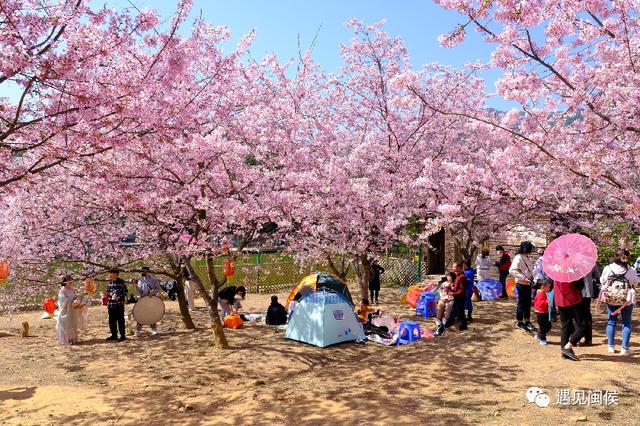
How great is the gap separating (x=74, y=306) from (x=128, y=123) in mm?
7082

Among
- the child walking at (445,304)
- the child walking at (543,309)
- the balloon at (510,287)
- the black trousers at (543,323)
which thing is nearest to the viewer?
the child walking at (543,309)

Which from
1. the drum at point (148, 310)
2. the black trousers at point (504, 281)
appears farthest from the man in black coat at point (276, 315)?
the black trousers at point (504, 281)

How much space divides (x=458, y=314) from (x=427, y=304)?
2.70m

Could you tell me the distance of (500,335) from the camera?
1028 cm

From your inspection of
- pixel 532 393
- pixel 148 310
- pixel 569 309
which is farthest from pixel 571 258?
pixel 148 310

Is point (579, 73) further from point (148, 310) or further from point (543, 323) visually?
point (148, 310)

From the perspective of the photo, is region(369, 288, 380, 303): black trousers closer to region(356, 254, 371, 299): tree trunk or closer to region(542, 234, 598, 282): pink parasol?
region(356, 254, 371, 299): tree trunk

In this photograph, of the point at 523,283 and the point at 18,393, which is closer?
the point at 18,393

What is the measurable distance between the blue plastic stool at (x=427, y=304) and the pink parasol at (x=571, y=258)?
21.1 ft

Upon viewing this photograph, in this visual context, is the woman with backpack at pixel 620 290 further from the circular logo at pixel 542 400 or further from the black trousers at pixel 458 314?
the black trousers at pixel 458 314

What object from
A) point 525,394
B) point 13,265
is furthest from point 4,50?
point 13,265

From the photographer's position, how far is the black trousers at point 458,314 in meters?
11.1

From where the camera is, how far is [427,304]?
45.8 ft

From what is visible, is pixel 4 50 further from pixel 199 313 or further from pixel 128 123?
pixel 199 313
